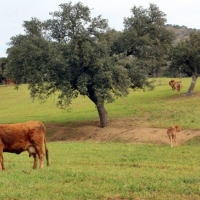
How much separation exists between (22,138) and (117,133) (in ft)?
45.4

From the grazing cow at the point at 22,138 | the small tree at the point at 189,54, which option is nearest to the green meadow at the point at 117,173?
the grazing cow at the point at 22,138

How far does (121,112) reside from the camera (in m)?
35.8

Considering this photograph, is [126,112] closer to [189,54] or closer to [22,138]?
[189,54]

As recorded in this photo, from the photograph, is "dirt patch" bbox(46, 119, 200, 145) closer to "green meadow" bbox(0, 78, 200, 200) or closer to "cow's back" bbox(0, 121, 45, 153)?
"green meadow" bbox(0, 78, 200, 200)

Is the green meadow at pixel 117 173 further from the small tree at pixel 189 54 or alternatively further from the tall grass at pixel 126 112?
the small tree at pixel 189 54

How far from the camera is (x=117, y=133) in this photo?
25641 mm

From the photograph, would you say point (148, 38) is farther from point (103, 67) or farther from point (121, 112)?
point (121, 112)

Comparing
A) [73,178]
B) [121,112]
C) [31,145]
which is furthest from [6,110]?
[73,178]

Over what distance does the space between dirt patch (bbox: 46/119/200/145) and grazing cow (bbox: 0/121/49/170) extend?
1041cm

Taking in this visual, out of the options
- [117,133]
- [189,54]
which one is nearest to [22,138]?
[117,133]

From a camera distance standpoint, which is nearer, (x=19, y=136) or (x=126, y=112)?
(x=19, y=136)

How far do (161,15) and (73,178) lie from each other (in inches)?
971

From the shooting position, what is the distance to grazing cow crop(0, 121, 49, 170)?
12.3 metres

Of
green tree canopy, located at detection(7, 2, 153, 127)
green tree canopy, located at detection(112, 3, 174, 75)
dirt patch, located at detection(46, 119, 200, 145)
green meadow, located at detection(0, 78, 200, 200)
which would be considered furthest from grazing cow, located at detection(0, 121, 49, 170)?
green tree canopy, located at detection(112, 3, 174, 75)
